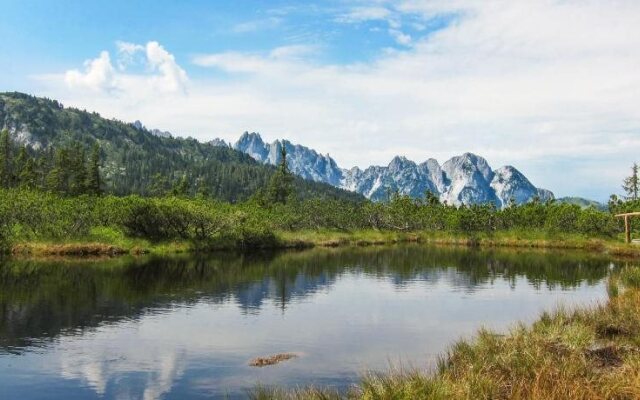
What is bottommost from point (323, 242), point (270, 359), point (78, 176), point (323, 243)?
point (270, 359)

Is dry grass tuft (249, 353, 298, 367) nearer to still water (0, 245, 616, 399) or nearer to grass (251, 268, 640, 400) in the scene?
still water (0, 245, 616, 399)

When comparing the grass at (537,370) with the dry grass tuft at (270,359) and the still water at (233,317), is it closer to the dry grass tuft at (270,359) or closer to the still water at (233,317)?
the still water at (233,317)

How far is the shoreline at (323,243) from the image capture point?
76.7m

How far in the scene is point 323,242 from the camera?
113125 mm

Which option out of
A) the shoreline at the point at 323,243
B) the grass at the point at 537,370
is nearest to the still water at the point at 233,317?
the grass at the point at 537,370

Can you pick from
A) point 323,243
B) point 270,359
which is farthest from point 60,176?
point 270,359

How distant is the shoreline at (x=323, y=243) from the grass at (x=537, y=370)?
61702 millimetres

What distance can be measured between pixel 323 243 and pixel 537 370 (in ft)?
310

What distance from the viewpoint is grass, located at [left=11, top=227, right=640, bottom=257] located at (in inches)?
3041

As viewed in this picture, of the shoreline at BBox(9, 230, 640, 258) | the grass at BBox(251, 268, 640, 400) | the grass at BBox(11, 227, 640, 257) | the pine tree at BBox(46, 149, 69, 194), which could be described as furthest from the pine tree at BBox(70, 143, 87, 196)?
the grass at BBox(251, 268, 640, 400)

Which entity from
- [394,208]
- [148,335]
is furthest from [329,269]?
[394,208]

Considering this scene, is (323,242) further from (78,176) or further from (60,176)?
(60,176)

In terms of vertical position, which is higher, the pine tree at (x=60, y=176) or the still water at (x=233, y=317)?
the pine tree at (x=60, y=176)

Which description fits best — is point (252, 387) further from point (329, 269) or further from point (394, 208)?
point (394, 208)
